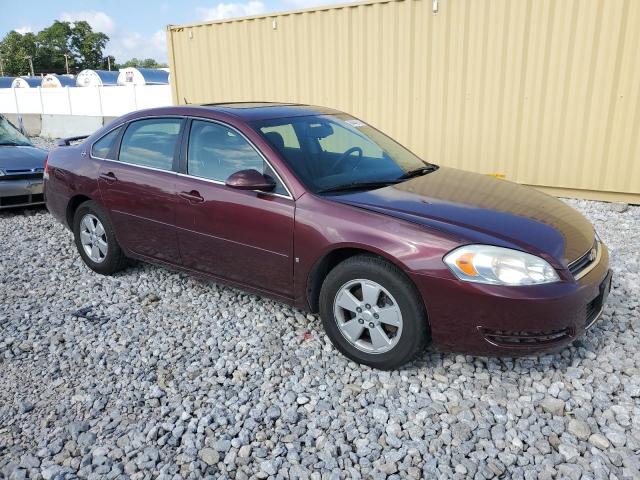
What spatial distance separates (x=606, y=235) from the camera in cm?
597

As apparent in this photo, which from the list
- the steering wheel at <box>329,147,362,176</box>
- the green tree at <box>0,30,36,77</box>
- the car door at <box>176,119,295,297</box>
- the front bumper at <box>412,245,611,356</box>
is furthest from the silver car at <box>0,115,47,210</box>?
the green tree at <box>0,30,36,77</box>

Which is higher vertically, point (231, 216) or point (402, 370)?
point (231, 216)

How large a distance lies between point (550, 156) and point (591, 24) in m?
1.70

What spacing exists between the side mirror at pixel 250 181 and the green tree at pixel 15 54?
97.0 m

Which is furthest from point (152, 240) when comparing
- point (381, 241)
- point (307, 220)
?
point (381, 241)

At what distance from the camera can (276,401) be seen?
3.04 meters

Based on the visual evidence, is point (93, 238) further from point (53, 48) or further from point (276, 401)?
point (53, 48)

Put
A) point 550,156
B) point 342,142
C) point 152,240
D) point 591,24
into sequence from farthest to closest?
point 550,156 < point 591,24 < point 152,240 < point 342,142

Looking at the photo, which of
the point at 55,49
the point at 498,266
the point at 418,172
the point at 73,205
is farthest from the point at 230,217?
the point at 55,49

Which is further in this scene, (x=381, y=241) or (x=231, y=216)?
(x=231, y=216)

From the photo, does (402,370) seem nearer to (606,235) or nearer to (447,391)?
(447,391)

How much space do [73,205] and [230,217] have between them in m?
2.24

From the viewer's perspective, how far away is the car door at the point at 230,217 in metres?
3.52

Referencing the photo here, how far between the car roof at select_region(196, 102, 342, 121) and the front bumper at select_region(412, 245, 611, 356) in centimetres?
180
